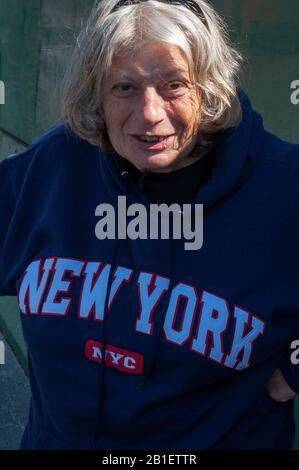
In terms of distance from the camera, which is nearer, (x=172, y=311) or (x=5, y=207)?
(x=172, y=311)

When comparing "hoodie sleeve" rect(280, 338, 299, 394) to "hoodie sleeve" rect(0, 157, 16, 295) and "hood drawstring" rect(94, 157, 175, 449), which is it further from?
"hoodie sleeve" rect(0, 157, 16, 295)

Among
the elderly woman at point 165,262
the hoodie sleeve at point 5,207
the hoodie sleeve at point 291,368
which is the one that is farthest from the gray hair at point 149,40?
the hoodie sleeve at point 291,368

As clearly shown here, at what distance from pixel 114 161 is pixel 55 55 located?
2.60 meters

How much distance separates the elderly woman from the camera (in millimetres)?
1905

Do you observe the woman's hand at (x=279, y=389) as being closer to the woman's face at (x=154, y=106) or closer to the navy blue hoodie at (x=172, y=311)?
the navy blue hoodie at (x=172, y=311)

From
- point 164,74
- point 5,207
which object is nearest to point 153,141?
point 164,74

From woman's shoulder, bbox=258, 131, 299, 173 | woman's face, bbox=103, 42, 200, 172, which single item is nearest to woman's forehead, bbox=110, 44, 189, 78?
woman's face, bbox=103, 42, 200, 172

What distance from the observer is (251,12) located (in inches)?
114

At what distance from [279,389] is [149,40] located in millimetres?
895

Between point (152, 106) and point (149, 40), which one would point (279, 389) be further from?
point (149, 40)

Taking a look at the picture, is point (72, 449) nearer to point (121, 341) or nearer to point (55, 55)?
point (121, 341)

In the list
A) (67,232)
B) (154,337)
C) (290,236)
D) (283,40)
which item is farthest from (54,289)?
(283,40)

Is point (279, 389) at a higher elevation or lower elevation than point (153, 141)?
lower

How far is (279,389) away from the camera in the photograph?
2.06m
